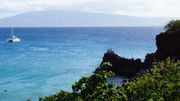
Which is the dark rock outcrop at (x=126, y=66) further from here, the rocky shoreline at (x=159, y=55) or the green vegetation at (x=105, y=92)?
the green vegetation at (x=105, y=92)

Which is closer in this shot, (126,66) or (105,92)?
(105,92)

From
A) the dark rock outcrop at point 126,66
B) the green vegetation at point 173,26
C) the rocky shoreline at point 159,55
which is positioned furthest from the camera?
the dark rock outcrop at point 126,66

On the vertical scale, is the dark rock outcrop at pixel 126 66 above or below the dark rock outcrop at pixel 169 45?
below

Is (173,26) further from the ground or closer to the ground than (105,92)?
further from the ground

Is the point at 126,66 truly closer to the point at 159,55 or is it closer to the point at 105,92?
the point at 159,55

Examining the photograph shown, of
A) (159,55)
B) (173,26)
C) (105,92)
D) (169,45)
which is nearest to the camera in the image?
(105,92)

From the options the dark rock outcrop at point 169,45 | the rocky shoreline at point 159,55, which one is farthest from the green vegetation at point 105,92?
the dark rock outcrop at point 169,45

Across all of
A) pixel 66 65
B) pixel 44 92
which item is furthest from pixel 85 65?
pixel 44 92

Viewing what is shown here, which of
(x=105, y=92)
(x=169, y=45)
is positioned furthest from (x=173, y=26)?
(x=105, y=92)

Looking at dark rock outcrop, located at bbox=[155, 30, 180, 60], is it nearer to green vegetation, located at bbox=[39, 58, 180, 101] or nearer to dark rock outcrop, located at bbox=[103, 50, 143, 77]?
dark rock outcrop, located at bbox=[103, 50, 143, 77]

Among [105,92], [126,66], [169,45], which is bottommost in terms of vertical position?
[126,66]

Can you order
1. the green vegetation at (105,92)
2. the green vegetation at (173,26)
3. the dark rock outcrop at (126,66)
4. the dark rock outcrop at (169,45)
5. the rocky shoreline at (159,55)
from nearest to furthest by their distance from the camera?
1. the green vegetation at (105,92)
2. the dark rock outcrop at (169,45)
3. the rocky shoreline at (159,55)
4. the green vegetation at (173,26)
5. the dark rock outcrop at (126,66)

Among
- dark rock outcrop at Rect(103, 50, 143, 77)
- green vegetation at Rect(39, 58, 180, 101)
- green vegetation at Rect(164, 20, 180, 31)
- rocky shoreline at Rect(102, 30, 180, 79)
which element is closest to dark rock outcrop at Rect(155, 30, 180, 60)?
rocky shoreline at Rect(102, 30, 180, 79)

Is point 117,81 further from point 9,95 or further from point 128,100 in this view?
point 128,100
